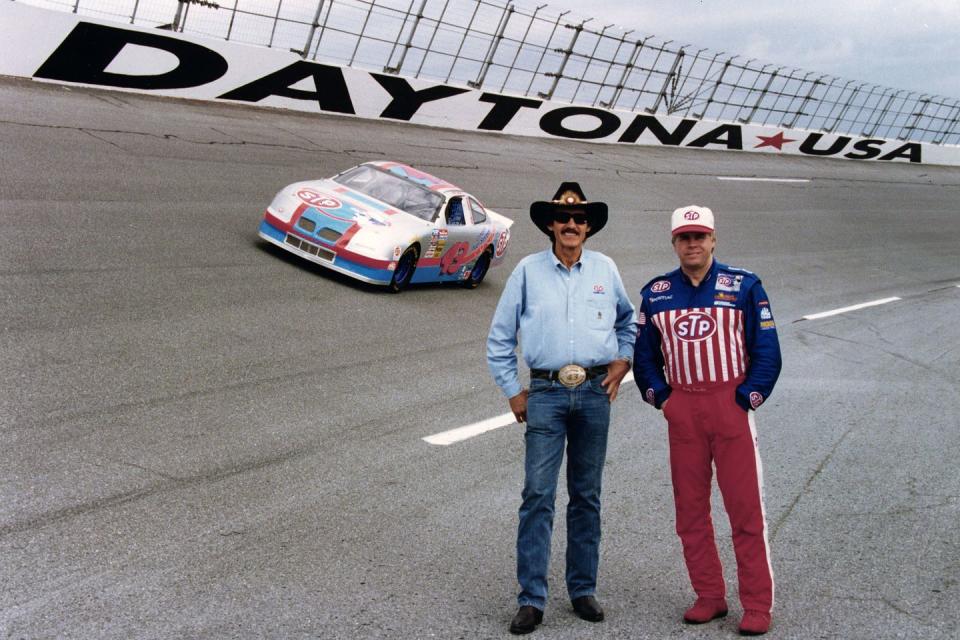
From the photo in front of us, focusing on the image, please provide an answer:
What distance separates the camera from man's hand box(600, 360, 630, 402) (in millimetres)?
4973

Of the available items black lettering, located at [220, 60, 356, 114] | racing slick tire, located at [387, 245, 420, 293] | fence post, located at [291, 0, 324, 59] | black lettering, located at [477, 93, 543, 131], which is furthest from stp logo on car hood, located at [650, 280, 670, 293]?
black lettering, located at [477, 93, 543, 131]

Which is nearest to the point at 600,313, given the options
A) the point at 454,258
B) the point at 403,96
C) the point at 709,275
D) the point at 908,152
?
the point at 709,275

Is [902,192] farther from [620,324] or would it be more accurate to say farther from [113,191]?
[620,324]

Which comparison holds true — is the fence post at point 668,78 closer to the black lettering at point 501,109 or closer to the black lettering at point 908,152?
the black lettering at point 501,109

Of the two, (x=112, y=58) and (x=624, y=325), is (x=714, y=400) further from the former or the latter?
(x=112, y=58)

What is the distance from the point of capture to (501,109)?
101 feet

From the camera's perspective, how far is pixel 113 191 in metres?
13.7

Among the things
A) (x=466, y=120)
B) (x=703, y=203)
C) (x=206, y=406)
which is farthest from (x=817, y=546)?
(x=466, y=120)

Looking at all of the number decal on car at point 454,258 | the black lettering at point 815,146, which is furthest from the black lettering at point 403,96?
the black lettering at point 815,146

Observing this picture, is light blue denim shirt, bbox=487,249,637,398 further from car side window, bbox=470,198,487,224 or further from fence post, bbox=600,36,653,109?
fence post, bbox=600,36,653,109

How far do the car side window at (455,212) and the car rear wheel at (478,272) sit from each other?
2.38 feet

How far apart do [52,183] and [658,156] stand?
22990mm

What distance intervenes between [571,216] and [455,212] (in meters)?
8.85

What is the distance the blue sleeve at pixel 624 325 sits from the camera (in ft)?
17.0
